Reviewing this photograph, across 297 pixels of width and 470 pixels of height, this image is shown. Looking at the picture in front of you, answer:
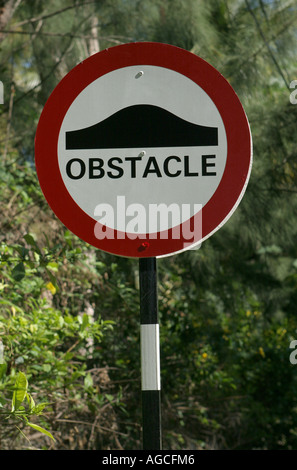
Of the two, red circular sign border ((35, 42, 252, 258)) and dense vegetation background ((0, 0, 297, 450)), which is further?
dense vegetation background ((0, 0, 297, 450))

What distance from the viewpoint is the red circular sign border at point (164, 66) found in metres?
1.75

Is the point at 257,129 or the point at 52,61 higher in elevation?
the point at 52,61

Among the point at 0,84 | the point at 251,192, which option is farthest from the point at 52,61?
the point at 251,192

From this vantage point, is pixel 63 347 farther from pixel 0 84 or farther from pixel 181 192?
pixel 181 192

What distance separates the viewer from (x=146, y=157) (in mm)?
1753

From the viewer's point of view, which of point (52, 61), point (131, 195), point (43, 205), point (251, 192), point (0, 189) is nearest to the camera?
point (131, 195)

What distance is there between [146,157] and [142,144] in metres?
0.04

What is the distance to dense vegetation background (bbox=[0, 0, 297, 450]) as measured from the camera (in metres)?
3.98

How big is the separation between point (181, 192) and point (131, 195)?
13 centimetres

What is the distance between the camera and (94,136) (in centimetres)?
180

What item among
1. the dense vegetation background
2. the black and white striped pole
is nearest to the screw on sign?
the black and white striped pole

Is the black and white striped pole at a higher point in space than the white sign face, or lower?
lower

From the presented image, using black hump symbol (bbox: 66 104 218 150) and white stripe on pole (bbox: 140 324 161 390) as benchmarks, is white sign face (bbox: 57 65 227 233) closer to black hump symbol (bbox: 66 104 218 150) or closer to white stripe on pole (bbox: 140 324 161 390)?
black hump symbol (bbox: 66 104 218 150)

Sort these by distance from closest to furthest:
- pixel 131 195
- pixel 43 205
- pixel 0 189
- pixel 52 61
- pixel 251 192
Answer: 1. pixel 131 195
2. pixel 0 189
3. pixel 43 205
4. pixel 251 192
5. pixel 52 61
